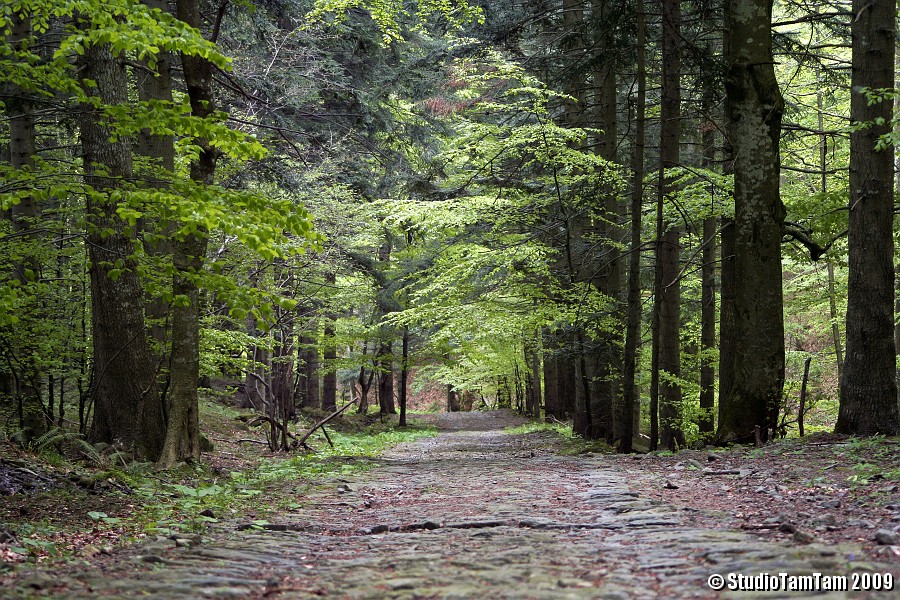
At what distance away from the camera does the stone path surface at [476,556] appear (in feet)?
11.1

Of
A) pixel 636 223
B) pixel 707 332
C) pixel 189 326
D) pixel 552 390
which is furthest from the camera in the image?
pixel 552 390

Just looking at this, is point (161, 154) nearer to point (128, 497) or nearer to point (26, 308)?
point (26, 308)

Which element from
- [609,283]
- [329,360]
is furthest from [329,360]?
[609,283]

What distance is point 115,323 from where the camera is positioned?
352 inches

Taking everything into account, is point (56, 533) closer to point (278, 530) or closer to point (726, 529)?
point (278, 530)

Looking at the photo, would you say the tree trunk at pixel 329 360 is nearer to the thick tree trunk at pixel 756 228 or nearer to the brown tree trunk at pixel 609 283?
the brown tree trunk at pixel 609 283

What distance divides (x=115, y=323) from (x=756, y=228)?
8179mm

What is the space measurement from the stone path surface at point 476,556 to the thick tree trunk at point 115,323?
3719 millimetres

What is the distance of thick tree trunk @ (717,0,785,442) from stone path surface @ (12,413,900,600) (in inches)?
125

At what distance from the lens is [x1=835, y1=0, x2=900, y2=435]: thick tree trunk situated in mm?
8461

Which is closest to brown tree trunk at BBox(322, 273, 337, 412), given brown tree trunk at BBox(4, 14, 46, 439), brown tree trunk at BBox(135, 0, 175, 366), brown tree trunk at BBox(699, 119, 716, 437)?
brown tree trunk at BBox(135, 0, 175, 366)

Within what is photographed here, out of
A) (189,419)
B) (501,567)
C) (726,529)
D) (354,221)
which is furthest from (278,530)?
(354,221)

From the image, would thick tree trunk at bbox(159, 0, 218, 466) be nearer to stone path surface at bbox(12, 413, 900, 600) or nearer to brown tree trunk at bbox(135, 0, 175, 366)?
brown tree trunk at bbox(135, 0, 175, 366)

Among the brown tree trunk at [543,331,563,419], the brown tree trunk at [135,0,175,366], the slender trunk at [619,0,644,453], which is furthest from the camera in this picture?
the brown tree trunk at [543,331,563,419]
